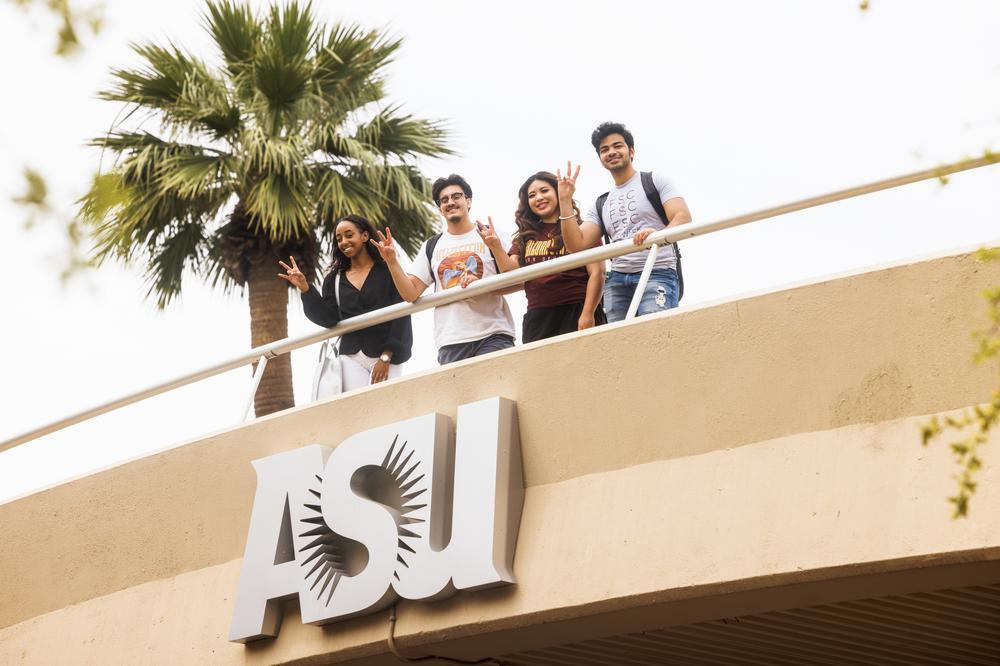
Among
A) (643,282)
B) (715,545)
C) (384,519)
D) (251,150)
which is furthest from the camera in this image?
(251,150)

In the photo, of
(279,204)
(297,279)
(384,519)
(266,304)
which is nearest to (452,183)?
(297,279)

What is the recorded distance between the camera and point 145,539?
8.34m

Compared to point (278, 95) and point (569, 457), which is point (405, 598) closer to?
point (569, 457)

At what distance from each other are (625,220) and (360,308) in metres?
1.77

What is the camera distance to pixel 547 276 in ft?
24.7

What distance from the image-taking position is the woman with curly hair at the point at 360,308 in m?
8.05

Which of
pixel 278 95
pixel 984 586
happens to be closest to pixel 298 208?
pixel 278 95

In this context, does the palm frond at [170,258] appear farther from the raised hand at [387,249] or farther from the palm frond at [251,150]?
the raised hand at [387,249]

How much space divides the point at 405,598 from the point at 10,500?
3745 millimetres

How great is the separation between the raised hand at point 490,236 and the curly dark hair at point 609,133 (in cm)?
75

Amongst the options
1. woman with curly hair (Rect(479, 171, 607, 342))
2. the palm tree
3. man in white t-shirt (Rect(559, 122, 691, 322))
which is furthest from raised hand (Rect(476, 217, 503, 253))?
the palm tree

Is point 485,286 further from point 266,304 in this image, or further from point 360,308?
point 266,304

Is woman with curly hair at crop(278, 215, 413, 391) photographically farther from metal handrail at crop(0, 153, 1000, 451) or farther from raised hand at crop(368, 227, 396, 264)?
raised hand at crop(368, 227, 396, 264)

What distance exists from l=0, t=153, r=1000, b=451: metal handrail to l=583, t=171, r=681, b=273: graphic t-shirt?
0.25 m
